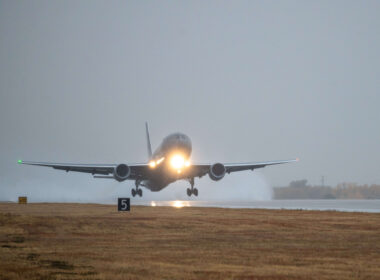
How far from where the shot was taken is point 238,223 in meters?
33.9

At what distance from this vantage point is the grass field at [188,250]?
15492mm

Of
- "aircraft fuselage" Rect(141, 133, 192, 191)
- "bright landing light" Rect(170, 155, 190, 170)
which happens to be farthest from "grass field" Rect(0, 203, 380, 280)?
"aircraft fuselage" Rect(141, 133, 192, 191)

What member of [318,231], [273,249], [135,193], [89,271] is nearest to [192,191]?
[135,193]

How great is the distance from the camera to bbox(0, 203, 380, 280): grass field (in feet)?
50.8

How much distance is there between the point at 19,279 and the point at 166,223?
63.4 ft

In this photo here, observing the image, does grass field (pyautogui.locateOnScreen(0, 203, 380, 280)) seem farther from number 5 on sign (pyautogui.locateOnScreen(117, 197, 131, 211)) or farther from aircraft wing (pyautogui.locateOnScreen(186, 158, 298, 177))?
aircraft wing (pyautogui.locateOnScreen(186, 158, 298, 177))

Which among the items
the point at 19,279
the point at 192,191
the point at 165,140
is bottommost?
the point at 19,279

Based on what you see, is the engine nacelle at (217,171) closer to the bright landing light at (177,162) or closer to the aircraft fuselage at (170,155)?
the aircraft fuselage at (170,155)

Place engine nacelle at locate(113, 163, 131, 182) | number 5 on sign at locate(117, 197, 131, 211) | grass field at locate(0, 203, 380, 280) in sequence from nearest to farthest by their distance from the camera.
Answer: grass field at locate(0, 203, 380, 280)
number 5 on sign at locate(117, 197, 131, 211)
engine nacelle at locate(113, 163, 131, 182)

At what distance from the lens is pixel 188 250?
20.6 metres

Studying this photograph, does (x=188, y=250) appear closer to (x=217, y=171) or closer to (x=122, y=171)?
(x=217, y=171)

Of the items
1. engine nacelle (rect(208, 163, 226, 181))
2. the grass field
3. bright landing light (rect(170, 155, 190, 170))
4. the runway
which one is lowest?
the grass field

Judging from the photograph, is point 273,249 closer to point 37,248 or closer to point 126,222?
point 37,248

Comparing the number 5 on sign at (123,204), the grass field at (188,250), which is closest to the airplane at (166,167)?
the number 5 on sign at (123,204)
